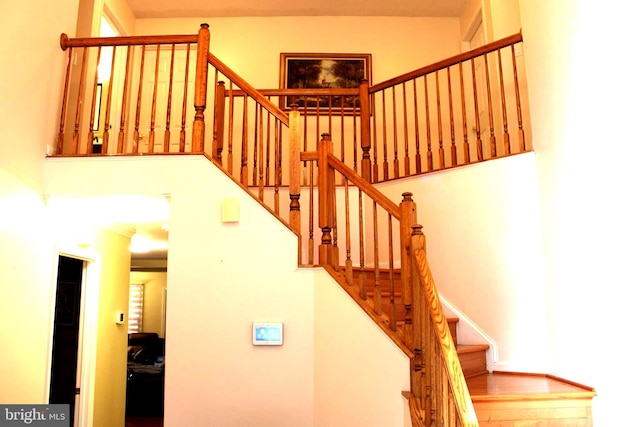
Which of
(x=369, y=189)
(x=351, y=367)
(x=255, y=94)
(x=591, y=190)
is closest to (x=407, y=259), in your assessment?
(x=369, y=189)

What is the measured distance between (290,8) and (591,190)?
441cm

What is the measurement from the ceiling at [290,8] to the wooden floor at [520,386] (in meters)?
4.38

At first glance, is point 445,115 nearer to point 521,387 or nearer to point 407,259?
point 407,259

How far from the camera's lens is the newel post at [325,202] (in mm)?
3064

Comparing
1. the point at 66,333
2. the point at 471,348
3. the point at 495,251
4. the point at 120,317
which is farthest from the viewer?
the point at 120,317

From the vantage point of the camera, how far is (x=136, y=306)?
10.9 m

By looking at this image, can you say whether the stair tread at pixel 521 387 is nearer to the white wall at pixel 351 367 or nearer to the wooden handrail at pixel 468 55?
the white wall at pixel 351 367

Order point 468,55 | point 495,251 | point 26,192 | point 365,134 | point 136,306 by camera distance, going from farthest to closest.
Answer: point 136,306 → point 365,134 → point 468,55 → point 495,251 → point 26,192

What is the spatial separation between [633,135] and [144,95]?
16.9 ft

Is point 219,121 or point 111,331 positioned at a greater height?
point 219,121

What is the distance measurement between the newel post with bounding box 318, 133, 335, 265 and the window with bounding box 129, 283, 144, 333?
8.84 meters

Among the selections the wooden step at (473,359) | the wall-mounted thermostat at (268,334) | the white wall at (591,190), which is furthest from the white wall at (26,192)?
the white wall at (591,190)

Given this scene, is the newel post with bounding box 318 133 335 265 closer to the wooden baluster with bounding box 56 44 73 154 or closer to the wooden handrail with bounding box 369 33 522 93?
the wooden handrail with bounding box 369 33 522 93

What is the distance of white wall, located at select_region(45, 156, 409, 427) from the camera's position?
9.62 feet
